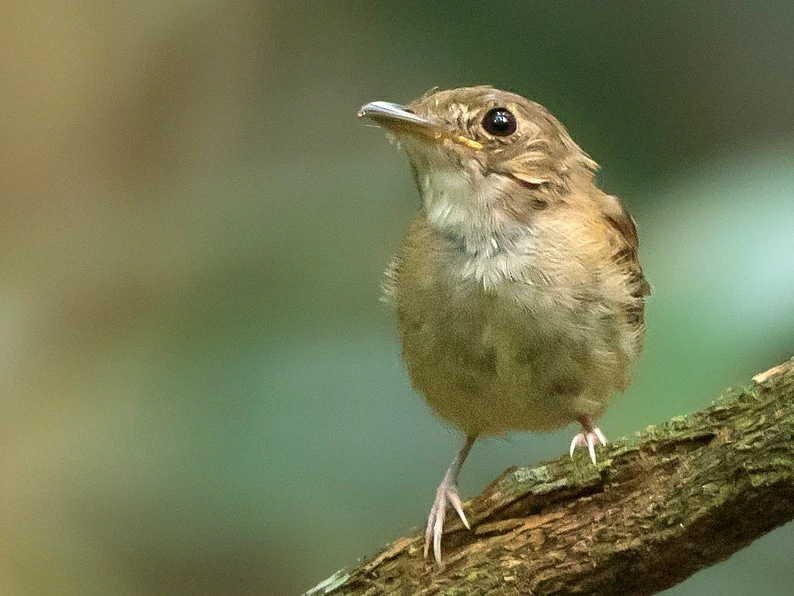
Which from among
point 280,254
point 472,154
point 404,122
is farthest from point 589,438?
point 280,254

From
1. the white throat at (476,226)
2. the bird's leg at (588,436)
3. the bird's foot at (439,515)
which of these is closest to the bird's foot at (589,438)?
the bird's leg at (588,436)

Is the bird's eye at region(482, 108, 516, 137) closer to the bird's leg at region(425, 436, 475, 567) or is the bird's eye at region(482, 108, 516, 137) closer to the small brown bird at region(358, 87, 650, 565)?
the small brown bird at region(358, 87, 650, 565)

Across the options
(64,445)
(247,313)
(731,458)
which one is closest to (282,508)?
(247,313)

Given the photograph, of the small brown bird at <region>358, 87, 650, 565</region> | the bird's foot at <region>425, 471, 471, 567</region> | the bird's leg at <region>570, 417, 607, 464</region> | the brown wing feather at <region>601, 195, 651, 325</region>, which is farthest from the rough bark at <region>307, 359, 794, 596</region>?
the brown wing feather at <region>601, 195, 651, 325</region>

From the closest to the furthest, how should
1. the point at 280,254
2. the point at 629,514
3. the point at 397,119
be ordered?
the point at 629,514 → the point at 397,119 → the point at 280,254

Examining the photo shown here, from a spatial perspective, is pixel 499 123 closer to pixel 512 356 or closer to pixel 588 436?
pixel 512 356

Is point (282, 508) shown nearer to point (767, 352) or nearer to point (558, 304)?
point (558, 304)
